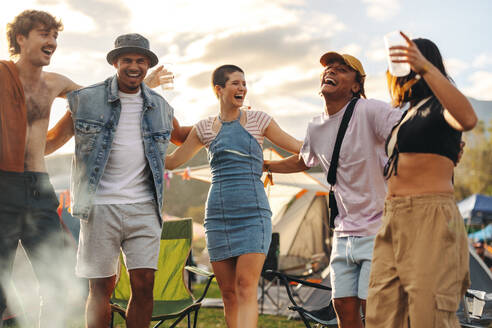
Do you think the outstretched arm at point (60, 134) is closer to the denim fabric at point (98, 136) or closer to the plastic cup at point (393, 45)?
the denim fabric at point (98, 136)

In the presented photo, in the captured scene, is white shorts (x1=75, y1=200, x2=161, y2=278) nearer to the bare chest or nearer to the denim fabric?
the denim fabric

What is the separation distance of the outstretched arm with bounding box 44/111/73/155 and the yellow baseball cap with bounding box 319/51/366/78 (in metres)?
1.52

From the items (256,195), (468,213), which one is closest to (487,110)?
(468,213)

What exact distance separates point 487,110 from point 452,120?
586 ft

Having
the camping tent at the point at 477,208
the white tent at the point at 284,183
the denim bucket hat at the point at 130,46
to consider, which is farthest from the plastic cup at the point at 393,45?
the camping tent at the point at 477,208

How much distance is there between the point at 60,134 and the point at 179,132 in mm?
895

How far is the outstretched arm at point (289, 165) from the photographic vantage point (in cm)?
351

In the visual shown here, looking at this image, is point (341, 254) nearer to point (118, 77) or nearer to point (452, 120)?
point (452, 120)

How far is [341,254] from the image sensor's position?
292cm

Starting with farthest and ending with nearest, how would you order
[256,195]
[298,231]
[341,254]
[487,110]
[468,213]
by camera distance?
[487,110]
[468,213]
[298,231]
[256,195]
[341,254]

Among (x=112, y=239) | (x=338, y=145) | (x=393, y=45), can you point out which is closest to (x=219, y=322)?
(x=112, y=239)

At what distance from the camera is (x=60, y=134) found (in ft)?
10.5

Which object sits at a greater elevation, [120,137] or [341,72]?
[341,72]

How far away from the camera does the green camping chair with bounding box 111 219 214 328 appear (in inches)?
176
